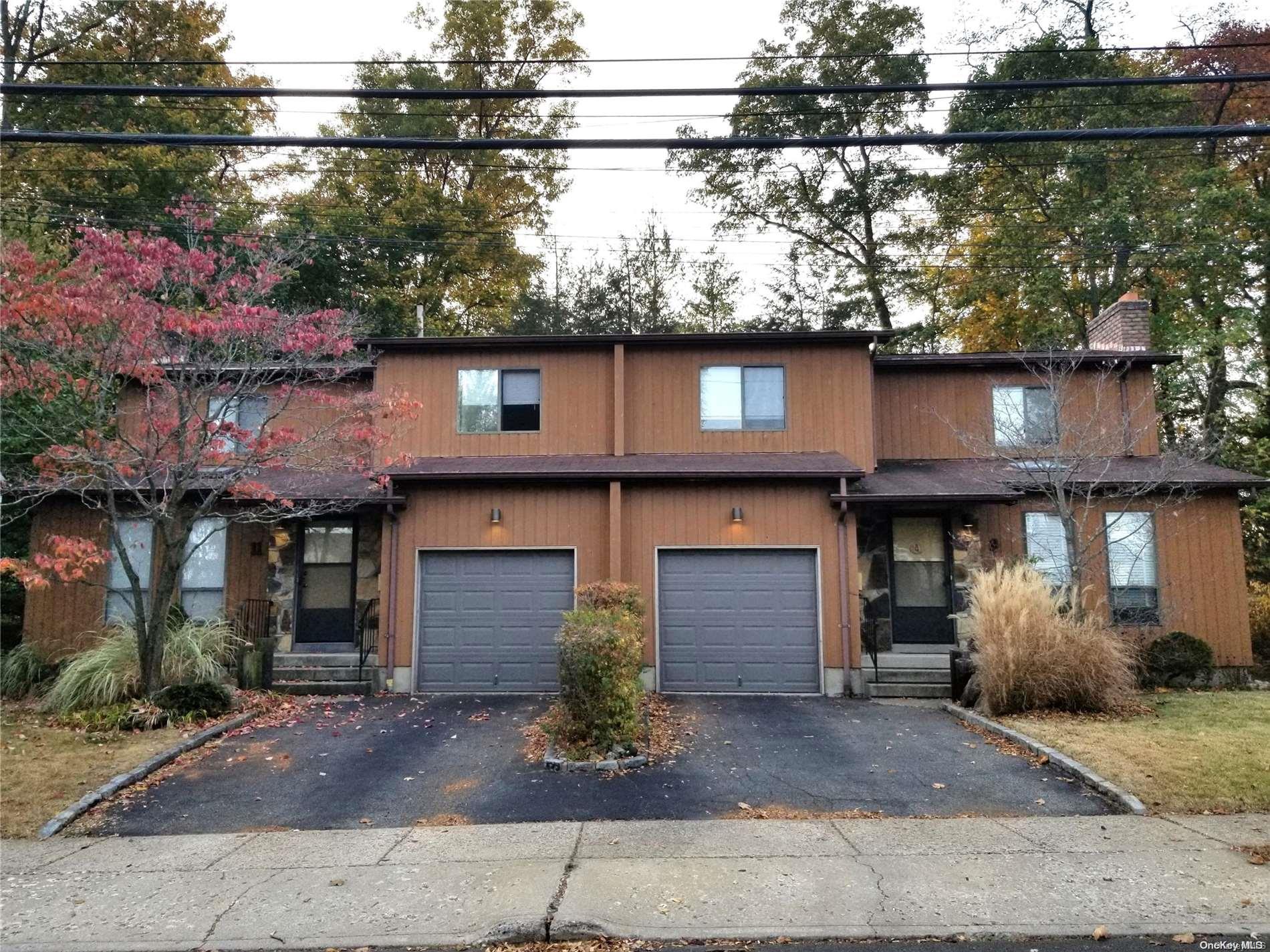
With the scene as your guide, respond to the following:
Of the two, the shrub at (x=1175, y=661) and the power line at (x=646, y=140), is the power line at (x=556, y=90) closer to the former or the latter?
the power line at (x=646, y=140)

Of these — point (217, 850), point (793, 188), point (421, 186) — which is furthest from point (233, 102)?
point (217, 850)

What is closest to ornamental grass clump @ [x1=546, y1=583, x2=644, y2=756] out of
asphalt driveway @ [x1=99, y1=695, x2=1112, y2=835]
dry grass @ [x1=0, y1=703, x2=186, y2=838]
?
asphalt driveway @ [x1=99, y1=695, x2=1112, y2=835]

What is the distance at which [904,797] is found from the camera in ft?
22.0

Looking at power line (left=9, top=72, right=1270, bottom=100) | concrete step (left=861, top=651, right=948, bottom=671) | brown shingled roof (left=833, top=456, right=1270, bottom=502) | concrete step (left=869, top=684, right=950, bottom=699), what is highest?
power line (left=9, top=72, right=1270, bottom=100)

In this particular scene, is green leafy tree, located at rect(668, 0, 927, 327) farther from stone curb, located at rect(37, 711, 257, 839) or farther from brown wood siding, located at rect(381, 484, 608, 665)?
stone curb, located at rect(37, 711, 257, 839)

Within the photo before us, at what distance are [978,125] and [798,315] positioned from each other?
6877mm

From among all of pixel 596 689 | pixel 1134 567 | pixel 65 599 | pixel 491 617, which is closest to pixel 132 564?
pixel 65 599

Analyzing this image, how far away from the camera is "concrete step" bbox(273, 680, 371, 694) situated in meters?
11.5

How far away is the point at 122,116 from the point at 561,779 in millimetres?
21482

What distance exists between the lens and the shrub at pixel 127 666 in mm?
9227

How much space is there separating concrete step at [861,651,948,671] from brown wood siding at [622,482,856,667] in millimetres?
1365

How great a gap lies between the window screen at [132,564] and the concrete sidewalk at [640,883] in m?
7.47

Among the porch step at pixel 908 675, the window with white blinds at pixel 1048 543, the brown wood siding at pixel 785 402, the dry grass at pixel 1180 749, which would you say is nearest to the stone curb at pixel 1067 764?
the dry grass at pixel 1180 749

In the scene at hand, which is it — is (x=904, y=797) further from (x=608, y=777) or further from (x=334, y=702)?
(x=334, y=702)
